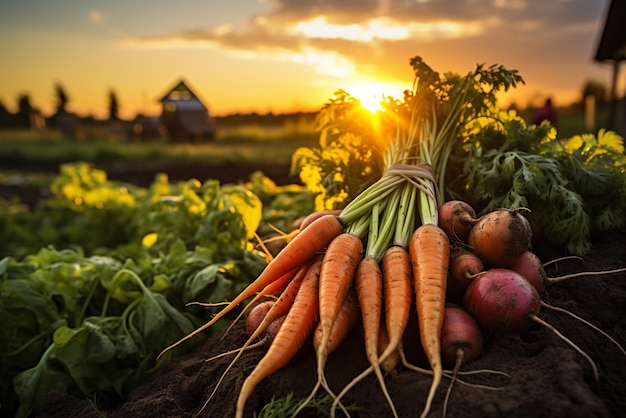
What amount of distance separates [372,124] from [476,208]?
951 mm

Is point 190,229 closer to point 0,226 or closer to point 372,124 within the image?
point 372,124

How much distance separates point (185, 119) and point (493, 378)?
39665 millimetres

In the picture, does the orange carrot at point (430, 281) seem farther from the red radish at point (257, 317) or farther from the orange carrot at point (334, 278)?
the red radish at point (257, 317)

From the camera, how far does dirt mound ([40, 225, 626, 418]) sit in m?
1.75

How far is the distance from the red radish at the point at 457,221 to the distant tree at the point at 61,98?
9373cm

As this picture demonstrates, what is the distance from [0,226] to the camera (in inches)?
313

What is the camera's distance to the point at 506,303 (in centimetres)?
211

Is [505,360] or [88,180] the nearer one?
[505,360]

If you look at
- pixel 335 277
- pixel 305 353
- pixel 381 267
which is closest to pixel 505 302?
pixel 381 267

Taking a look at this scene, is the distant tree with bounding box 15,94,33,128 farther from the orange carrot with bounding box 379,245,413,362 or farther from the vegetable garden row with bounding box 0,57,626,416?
the orange carrot with bounding box 379,245,413,362

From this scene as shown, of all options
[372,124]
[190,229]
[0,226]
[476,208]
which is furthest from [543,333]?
[0,226]

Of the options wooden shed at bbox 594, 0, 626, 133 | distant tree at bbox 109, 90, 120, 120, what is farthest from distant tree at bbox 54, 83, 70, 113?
wooden shed at bbox 594, 0, 626, 133

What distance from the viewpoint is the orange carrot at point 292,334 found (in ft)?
6.64

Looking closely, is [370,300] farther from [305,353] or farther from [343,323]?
[305,353]
